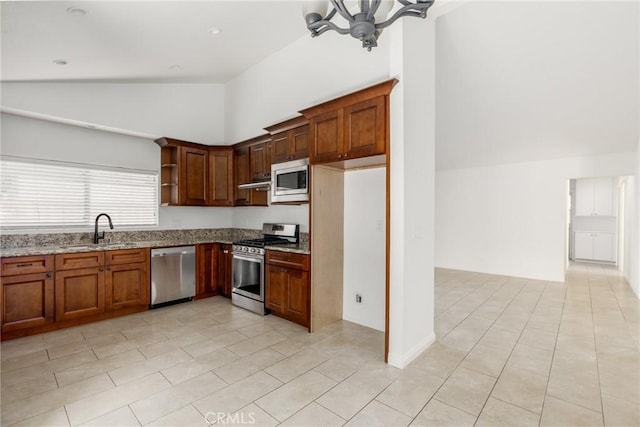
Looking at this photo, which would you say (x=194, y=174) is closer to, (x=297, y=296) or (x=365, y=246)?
(x=297, y=296)

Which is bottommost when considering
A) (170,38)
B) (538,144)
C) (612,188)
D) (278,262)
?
(278,262)

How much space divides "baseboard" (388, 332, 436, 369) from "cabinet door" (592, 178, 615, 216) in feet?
25.7

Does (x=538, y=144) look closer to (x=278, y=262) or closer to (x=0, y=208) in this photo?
(x=278, y=262)

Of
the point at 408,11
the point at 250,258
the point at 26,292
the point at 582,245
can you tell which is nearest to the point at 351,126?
the point at 408,11

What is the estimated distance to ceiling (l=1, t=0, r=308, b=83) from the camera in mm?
2523

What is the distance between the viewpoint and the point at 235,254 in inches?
168

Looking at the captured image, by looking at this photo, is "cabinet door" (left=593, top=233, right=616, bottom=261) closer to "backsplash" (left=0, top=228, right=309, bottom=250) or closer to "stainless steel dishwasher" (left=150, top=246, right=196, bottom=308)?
"backsplash" (left=0, top=228, right=309, bottom=250)

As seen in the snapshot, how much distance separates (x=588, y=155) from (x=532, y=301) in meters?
3.07

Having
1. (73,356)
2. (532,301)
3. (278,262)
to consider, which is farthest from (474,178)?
(73,356)

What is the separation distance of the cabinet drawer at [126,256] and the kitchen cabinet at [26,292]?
539 millimetres

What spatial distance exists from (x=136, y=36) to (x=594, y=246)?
1065cm

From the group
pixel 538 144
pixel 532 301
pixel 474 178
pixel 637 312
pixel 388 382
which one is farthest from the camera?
pixel 474 178

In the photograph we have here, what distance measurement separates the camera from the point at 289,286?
11.8ft

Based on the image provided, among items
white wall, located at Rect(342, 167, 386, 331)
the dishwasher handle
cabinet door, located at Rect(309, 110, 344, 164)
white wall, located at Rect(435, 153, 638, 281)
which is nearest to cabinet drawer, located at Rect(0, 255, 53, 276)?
the dishwasher handle
